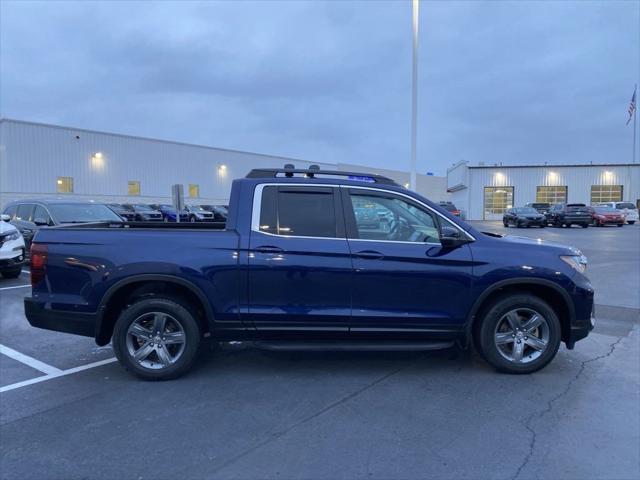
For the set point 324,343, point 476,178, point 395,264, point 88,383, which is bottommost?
point 88,383

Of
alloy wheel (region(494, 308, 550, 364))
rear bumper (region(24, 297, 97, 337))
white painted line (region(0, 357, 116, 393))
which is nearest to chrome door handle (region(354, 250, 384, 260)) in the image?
alloy wheel (region(494, 308, 550, 364))

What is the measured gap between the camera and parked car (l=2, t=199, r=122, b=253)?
449 inches

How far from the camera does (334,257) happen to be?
172 inches

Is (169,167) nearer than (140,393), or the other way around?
(140,393)

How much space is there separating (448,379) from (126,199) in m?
42.9

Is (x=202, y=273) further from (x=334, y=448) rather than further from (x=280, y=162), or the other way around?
(x=280, y=162)

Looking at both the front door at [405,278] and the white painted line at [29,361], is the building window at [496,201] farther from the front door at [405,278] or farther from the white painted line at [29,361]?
the white painted line at [29,361]

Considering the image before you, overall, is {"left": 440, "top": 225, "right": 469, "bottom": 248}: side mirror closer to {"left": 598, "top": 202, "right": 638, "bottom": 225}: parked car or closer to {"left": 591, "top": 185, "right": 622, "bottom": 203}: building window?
{"left": 598, "top": 202, "right": 638, "bottom": 225}: parked car

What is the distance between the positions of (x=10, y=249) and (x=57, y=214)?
1.93 metres

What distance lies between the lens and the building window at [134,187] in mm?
43125

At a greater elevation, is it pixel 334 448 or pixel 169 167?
pixel 169 167

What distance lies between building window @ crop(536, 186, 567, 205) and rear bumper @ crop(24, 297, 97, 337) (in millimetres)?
51859

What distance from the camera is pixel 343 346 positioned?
14.5ft

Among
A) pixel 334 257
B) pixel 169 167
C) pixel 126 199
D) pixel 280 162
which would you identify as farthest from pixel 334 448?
pixel 280 162
